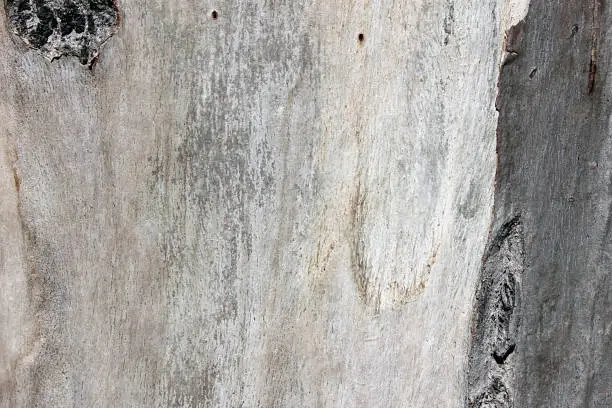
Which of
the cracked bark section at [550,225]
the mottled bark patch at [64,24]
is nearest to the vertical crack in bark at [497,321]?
the cracked bark section at [550,225]

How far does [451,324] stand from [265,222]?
0.42 metres

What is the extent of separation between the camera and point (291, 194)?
117cm

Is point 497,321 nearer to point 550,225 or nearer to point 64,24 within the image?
point 550,225

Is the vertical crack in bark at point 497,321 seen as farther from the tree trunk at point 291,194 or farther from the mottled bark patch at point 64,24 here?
the mottled bark patch at point 64,24

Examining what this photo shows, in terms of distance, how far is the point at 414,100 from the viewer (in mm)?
1156

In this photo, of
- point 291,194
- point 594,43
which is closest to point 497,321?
point 291,194

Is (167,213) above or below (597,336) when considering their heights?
above

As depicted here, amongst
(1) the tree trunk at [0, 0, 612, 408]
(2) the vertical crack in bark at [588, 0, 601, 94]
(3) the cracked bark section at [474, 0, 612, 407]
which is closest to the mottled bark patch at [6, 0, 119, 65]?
(1) the tree trunk at [0, 0, 612, 408]

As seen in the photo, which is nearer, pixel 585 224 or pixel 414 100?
pixel 414 100

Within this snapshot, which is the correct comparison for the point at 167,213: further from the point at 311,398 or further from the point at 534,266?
the point at 534,266

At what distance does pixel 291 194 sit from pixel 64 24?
20.2 inches

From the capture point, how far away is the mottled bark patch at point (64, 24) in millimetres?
1103

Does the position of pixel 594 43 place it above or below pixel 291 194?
above

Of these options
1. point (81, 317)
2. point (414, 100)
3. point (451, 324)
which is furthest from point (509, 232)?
point (81, 317)
